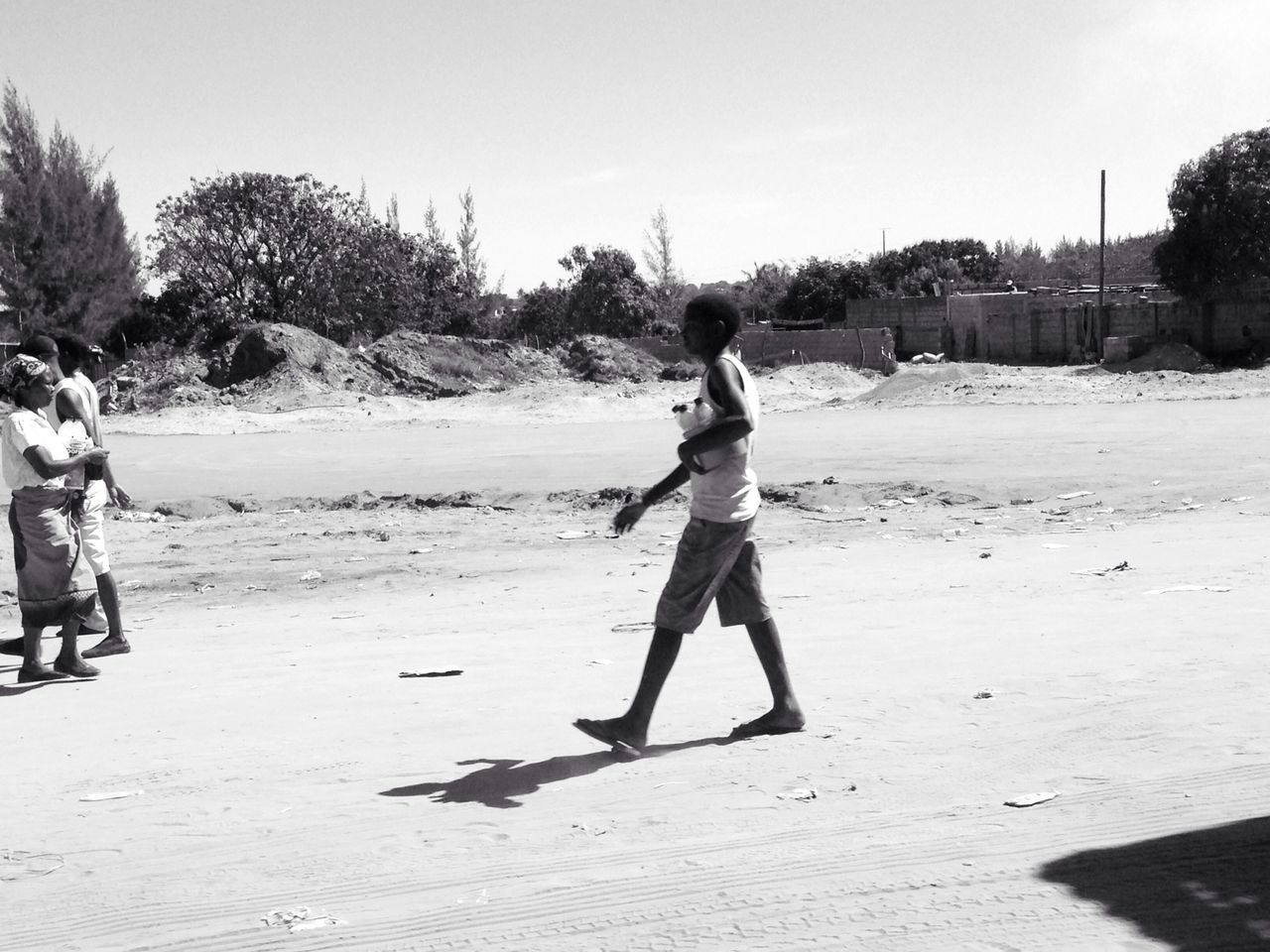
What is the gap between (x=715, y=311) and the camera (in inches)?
177

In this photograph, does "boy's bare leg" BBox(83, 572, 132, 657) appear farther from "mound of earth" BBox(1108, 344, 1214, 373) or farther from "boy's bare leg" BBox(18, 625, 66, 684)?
"mound of earth" BBox(1108, 344, 1214, 373)

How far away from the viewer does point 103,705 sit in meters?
5.64

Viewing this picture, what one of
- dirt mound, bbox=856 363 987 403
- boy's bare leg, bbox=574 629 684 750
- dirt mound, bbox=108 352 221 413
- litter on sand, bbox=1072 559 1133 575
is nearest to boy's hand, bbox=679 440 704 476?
boy's bare leg, bbox=574 629 684 750

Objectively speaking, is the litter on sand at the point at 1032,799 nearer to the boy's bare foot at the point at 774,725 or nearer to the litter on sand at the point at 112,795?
the boy's bare foot at the point at 774,725

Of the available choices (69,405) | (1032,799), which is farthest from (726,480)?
(69,405)

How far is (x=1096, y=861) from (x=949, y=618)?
358 centimetres

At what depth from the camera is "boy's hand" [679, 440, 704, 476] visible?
4.34 metres

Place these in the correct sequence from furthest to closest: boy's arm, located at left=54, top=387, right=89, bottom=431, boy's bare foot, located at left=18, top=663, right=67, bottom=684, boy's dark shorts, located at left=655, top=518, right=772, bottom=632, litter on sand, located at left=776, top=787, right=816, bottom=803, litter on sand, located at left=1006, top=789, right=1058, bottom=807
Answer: boy's arm, located at left=54, top=387, right=89, bottom=431
boy's bare foot, located at left=18, top=663, right=67, bottom=684
boy's dark shorts, located at left=655, top=518, right=772, bottom=632
litter on sand, located at left=776, top=787, right=816, bottom=803
litter on sand, located at left=1006, top=789, right=1058, bottom=807

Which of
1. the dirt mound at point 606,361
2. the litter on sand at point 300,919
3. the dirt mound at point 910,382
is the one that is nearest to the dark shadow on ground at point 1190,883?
the litter on sand at point 300,919

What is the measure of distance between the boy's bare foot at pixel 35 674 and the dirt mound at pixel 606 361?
27579 millimetres

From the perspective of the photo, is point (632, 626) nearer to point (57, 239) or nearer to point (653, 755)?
point (653, 755)

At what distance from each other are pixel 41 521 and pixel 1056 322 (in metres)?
37.7

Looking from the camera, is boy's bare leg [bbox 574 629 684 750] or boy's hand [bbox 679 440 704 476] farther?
boy's bare leg [bbox 574 629 684 750]

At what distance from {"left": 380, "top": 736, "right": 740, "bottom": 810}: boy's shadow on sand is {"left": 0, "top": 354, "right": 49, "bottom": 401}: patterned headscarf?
9.84 feet
